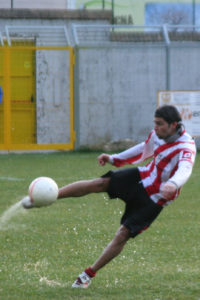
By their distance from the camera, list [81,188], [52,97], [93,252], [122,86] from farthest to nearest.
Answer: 1. [122,86]
2. [52,97]
3. [93,252]
4. [81,188]

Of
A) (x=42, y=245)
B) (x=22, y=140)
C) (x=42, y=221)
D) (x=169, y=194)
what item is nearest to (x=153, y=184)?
(x=169, y=194)

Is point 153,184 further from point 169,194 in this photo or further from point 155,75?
point 155,75

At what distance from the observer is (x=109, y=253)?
6.48 meters

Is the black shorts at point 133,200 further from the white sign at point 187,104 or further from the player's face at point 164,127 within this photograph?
the white sign at point 187,104

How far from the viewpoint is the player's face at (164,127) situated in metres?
6.29

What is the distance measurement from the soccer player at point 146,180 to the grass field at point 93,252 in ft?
1.30

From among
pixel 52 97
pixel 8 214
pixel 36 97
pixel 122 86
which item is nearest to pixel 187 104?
pixel 122 86

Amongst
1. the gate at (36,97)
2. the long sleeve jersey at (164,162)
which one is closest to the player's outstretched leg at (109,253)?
the long sleeve jersey at (164,162)

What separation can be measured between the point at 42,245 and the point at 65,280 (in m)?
1.69

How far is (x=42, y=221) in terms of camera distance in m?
10.2

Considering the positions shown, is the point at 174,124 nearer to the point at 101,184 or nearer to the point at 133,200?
the point at 133,200

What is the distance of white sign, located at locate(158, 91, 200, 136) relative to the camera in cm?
2008

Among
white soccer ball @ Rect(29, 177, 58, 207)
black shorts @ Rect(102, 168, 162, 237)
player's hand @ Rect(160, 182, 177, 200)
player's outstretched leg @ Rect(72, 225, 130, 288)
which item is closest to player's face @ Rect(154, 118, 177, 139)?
black shorts @ Rect(102, 168, 162, 237)

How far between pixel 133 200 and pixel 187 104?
13.8 meters
